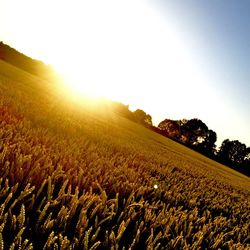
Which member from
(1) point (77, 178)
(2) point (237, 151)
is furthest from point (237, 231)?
(2) point (237, 151)

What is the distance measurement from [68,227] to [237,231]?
1489mm

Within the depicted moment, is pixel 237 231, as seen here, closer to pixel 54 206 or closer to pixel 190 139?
pixel 54 206

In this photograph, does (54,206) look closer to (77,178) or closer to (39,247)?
(39,247)

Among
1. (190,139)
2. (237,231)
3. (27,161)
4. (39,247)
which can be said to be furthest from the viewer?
(190,139)

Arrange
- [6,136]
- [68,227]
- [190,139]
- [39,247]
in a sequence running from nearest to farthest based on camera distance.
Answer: [39,247]
[68,227]
[6,136]
[190,139]

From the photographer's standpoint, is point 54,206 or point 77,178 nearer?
point 54,206

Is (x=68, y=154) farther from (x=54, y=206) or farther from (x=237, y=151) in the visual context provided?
(x=237, y=151)

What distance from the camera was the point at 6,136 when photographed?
6.40 feet

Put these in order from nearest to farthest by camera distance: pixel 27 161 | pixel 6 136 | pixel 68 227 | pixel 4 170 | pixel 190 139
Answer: pixel 68 227 → pixel 4 170 → pixel 27 161 → pixel 6 136 → pixel 190 139

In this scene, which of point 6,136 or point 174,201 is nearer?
point 6,136

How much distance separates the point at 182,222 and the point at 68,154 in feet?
3.17

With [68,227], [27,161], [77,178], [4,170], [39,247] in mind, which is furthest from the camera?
[77,178]

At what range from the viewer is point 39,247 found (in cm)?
98

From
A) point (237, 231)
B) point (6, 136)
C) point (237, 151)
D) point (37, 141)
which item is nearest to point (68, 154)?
Result: point (37, 141)
